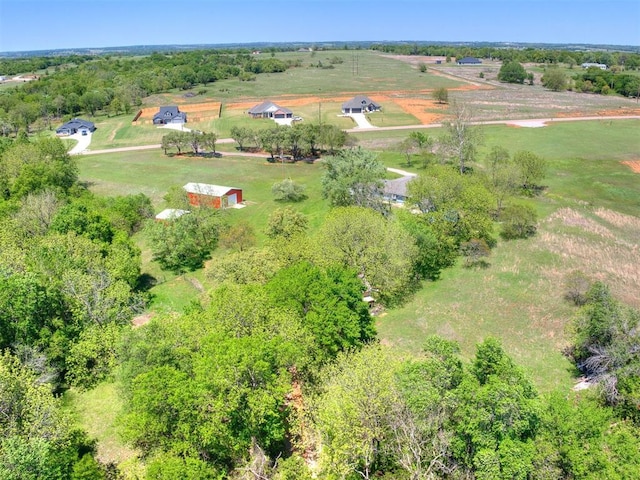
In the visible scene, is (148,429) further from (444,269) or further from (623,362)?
(444,269)

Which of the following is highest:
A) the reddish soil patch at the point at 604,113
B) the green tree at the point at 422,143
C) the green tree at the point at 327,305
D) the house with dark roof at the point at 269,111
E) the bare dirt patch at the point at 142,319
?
the house with dark roof at the point at 269,111

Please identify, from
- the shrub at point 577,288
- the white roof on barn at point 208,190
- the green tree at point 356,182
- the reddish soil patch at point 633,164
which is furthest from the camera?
the reddish soil patch at point 633,164

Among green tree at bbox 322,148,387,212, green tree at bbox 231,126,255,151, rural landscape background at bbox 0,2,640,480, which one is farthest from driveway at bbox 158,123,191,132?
green tree at bbox 322,148,387,212

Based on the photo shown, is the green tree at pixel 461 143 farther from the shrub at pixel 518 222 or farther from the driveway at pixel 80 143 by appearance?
the driveway at pixel 80 143

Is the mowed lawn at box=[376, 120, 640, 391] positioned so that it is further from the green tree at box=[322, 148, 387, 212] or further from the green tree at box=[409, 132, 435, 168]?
the green tree at box=[409, 132, 435, 168]

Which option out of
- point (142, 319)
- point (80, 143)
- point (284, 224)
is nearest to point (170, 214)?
point (284, 224)

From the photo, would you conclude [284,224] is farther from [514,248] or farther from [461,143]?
[461,143]

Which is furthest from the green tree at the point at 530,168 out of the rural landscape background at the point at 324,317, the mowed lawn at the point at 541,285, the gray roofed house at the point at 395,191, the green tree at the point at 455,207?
the green tree at the point at 455,207
